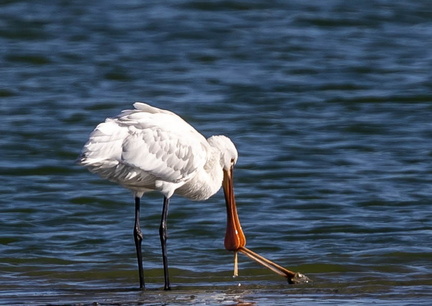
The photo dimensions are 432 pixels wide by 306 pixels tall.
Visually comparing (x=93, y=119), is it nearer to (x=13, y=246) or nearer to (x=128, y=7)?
(x=13, y=246)

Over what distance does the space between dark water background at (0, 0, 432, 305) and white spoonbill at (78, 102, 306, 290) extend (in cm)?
44

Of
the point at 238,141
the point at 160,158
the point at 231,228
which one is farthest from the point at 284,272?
the point at 238,141

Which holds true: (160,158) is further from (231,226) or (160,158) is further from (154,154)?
(231,226)

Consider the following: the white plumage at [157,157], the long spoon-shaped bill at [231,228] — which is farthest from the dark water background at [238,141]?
the white plumage at [157,157]

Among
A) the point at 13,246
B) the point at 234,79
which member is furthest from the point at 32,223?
the point at 234,79

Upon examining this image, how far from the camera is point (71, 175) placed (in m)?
13.8

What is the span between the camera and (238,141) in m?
15.0

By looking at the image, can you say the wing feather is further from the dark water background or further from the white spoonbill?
the dark water background

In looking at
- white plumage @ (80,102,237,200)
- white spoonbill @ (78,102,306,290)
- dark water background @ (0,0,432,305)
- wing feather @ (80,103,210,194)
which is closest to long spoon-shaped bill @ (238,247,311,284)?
white spoonbill @ (78,102,306,290)

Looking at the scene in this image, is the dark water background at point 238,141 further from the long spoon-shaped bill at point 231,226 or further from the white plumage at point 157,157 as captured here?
the white plumage at point 157,157

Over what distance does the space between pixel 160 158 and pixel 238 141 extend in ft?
18.3

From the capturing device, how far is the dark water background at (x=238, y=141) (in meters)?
9.91

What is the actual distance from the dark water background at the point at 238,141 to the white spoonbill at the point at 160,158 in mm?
439

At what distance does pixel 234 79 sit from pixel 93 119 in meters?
2.90
